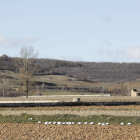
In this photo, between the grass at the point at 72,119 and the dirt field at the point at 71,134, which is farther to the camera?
the grass at the point at 72,119

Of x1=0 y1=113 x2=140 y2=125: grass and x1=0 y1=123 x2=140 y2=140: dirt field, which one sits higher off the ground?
x1=0 y1=123 x2=140 y2=140: dirt field

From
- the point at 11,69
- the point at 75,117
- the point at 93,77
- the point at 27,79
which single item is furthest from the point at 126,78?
the point at 75,117

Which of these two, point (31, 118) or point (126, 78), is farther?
point (126, 78)

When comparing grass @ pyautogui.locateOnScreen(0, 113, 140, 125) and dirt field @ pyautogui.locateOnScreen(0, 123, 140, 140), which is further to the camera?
grass @ pyautogui.locateOnScreen(0, 113, 140, 125)

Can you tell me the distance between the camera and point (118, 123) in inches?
834

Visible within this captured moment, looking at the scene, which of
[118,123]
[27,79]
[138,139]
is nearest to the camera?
[138,139]

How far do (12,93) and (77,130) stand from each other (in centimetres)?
7442

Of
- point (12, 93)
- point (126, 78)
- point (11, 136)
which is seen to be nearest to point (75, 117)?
point (11, 136)

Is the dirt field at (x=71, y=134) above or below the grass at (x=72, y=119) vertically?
above

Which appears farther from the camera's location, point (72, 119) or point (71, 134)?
point (72, 119)

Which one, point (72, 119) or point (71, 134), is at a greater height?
point (71, 134)

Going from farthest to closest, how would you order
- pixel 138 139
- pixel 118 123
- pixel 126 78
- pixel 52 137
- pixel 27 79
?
pixel 126 78 → pixel 27 79 → pixel 118 123 → pixel 52 137 → pixel 138 139

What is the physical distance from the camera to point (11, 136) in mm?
15914

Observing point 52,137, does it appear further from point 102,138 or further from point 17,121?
point 17,121
